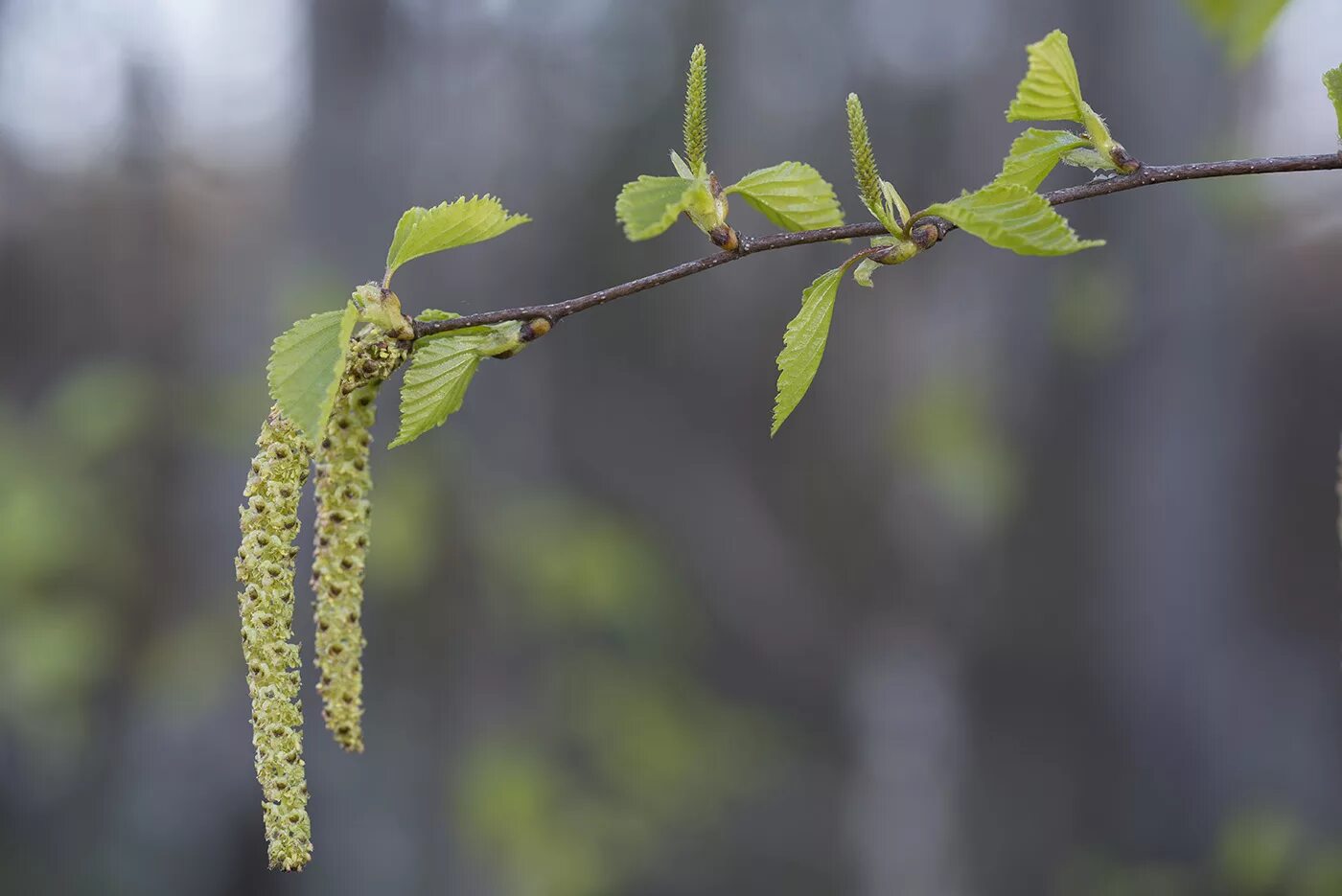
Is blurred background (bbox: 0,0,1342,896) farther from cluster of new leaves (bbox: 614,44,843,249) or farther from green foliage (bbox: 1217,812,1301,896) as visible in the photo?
cluster of new leaves (bbox: 614,44,843,249)

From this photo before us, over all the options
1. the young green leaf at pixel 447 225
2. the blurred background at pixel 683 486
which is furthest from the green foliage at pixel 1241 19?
the blurred background at pixel 683 486

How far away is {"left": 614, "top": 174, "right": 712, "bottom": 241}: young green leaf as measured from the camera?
385 millimetres

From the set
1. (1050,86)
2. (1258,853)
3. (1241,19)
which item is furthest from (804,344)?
(1258,853)

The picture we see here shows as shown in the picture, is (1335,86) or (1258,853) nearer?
(1335,86)

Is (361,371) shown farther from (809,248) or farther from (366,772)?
(366,772)

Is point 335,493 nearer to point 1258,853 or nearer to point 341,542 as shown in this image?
point 341,542

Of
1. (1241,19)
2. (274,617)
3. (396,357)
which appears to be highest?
(1241,19)

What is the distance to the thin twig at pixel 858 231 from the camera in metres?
0.42

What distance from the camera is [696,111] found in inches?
17.3

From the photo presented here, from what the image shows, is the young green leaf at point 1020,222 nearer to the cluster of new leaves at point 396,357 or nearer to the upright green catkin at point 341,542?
the cluster of new leaves at point 396,357

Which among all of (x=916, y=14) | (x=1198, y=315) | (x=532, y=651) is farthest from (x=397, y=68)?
(x=1198, y=315)

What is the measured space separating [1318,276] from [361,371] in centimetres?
223

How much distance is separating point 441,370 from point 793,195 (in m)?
0.19

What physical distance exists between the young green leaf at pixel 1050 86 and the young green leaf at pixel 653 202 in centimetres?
15
